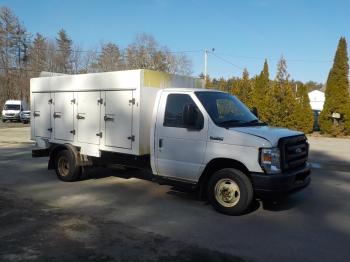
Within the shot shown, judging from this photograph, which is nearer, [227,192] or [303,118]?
[227,192]

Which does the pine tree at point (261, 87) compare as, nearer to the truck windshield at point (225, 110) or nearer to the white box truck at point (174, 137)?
the white box truck at point (174, 137)

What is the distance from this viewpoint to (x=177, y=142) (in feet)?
24.2

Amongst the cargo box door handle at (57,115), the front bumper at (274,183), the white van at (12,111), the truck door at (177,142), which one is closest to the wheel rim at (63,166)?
the cargo box door handle at (57,115)

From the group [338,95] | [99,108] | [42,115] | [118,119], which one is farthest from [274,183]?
[338,95]

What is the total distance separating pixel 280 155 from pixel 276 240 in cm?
145

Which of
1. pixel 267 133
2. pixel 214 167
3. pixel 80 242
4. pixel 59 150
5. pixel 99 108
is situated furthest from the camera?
pixel 59 150

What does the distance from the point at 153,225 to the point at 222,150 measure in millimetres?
1750

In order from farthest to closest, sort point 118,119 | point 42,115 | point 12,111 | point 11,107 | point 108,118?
point 11,107 < point 12,111 < point 42,115 < point 108,118 < point 118,119

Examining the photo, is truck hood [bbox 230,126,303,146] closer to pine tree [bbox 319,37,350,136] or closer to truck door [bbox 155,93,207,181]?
truck door [bbox 155,93,207,181]

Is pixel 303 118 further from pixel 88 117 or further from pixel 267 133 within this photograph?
pixel 267 133

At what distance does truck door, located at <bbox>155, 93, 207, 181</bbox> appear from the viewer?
23.3ft

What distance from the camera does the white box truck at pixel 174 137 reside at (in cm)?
657

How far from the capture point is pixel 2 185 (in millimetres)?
9117

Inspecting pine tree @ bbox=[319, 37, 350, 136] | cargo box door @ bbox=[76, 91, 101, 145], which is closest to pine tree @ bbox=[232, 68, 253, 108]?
pine tree @ bbox=[319, 37, 350, 136]
